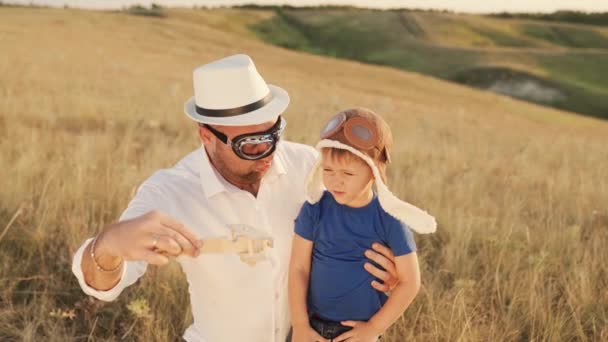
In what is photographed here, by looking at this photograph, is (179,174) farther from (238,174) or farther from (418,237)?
(418,237)

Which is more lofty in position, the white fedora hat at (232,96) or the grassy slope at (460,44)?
the white fedora hat at (232,96)

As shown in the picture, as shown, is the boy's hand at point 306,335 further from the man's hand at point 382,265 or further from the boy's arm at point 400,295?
the man's hand at point 382,265

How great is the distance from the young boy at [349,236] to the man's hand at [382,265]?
0.13 feet

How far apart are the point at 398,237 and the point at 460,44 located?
77.3 m

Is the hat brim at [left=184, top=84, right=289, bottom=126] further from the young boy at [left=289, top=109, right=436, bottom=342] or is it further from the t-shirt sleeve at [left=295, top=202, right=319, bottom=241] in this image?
the t-shirt sleeve at [left=295, top=202, right=319, bottom=241]

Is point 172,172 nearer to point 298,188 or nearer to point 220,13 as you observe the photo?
point 298,188

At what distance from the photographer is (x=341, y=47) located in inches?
3137

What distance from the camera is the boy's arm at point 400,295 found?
8.79ft

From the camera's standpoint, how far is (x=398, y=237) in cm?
267

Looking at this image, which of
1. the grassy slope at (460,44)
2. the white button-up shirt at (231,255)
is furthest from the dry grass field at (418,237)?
the grassy slope at (460,44)

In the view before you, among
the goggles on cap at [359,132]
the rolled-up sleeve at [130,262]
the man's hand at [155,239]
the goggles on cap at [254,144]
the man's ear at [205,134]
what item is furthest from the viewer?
the man's ear at [205,134]

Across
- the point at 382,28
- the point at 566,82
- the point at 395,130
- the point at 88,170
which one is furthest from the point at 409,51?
the point at 88,170

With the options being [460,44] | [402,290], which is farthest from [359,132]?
[460,44]

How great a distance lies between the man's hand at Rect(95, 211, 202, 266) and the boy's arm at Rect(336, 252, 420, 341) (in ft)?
3.30
